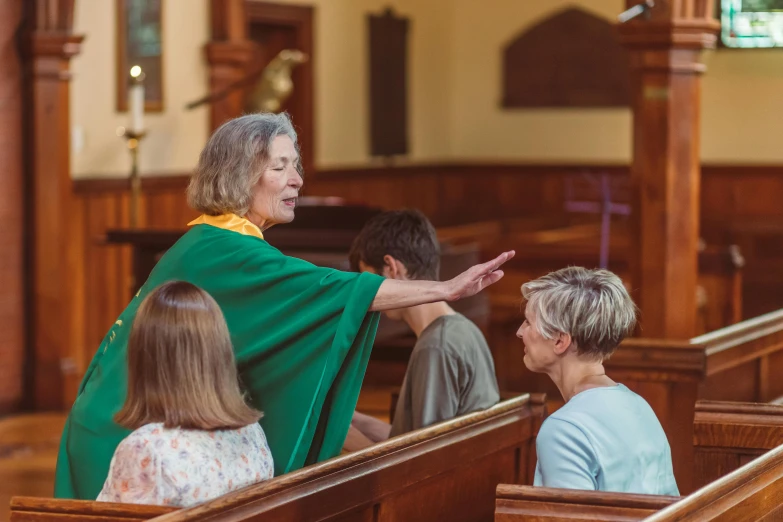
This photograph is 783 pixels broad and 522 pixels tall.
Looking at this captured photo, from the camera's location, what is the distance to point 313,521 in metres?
2.46

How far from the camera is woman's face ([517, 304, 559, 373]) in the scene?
241 centimetres

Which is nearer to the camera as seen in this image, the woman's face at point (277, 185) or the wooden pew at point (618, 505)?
the wooden pew at point (618, 505)

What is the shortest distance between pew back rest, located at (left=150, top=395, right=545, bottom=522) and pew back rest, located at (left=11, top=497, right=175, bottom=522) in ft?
0.40

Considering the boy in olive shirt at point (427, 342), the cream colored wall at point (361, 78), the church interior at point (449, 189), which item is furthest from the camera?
the cream colored wall at point (361, 78)

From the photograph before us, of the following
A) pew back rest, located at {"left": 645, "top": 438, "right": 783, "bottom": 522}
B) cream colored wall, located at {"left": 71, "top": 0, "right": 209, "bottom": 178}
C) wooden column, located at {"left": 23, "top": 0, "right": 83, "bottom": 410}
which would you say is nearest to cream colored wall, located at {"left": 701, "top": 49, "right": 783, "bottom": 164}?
cream colored wall, located at {"left": 71, "top": 0, "right": 209, "bottom": 178}

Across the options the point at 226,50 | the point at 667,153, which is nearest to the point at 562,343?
the point at 667,153

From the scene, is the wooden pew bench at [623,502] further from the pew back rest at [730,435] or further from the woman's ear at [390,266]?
the woman's ear at [390,266]

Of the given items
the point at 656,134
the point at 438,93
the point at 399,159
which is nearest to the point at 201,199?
the point at 656,134

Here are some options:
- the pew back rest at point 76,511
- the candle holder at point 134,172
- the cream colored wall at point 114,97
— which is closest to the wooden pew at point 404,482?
the pew back rest at point 76,511

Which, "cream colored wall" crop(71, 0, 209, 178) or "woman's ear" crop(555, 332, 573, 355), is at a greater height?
"cream colored wall" crop(71, 0, 209, 178)

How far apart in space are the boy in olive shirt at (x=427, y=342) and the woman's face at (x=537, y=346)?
71 centimetres

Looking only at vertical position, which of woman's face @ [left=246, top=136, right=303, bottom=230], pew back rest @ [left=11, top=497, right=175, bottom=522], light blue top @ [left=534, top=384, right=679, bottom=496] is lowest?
pew back rest @ [left=11, top=497, right=175, bottom=522]

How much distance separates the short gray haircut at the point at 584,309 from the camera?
238 cm

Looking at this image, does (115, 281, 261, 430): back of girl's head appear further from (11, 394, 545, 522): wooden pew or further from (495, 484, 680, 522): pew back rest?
(495, 484, 680, 522): pew back rest
